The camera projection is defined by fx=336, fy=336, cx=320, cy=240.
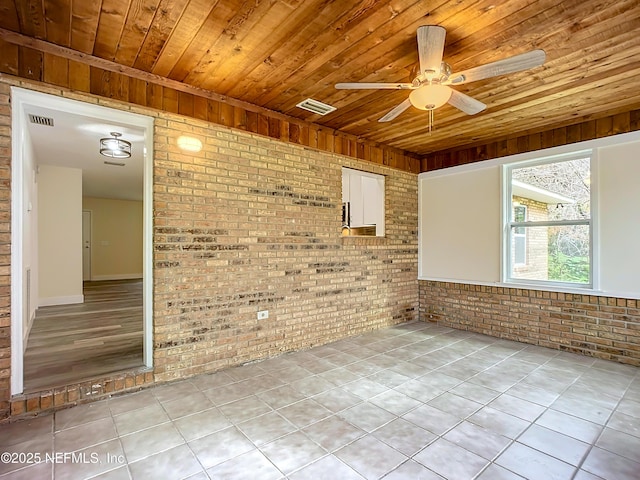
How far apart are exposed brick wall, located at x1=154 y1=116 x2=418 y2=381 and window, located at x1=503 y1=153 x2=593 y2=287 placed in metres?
1.89

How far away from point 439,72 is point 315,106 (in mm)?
1582

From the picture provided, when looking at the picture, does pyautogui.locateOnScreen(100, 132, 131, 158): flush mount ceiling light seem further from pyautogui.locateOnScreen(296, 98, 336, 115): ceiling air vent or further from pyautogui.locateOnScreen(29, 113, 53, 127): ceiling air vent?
pyautogui.locateOnScreen(296, 98, 336, 115): ceiling air vent

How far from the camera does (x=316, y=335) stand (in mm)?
4254

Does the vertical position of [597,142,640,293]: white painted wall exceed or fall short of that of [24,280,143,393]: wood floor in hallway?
it exceeds it

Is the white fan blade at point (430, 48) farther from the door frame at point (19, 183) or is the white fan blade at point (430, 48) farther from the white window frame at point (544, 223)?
the white window frame at point (544, 223)

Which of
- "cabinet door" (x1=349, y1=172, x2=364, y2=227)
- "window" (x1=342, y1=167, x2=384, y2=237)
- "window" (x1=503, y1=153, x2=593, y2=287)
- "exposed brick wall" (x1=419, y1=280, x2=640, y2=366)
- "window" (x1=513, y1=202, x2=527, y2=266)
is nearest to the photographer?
"exposed brick wall" (x1=419, y1=280, x2=640, y2=366)

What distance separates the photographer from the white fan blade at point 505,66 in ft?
6.88

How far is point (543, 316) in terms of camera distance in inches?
172

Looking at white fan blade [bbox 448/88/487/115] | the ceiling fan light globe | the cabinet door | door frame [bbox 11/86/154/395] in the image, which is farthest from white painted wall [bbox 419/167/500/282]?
door frame [bbox 11/86/154/395]

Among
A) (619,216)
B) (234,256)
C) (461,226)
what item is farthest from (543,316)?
(234,256)

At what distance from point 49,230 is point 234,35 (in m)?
5.72

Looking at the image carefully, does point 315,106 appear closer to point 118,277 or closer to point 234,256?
point 234,256

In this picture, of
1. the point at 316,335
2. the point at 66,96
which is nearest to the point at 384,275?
the point at 316,335

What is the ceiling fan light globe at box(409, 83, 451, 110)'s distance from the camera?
8.26ft
